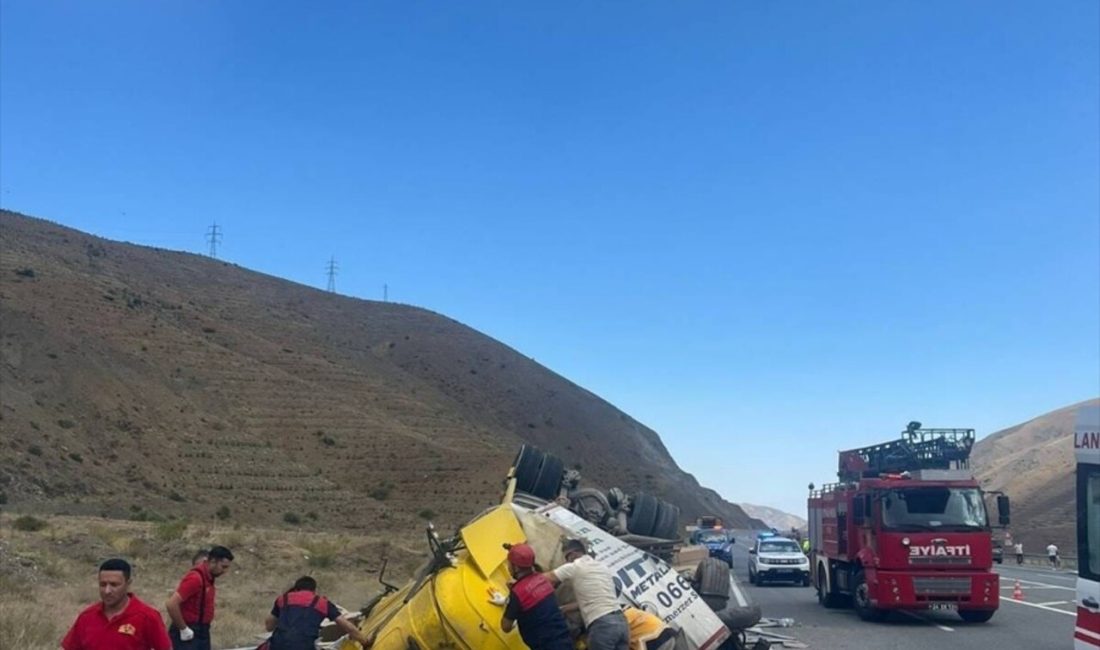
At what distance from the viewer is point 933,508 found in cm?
2072

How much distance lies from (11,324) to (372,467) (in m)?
22.4

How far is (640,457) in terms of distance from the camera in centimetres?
11269

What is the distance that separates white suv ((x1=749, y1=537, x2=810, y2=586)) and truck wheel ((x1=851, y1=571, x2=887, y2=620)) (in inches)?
522

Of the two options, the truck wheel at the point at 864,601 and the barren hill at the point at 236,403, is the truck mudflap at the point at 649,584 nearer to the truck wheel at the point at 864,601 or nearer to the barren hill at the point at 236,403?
the truck wheel at the point at 864,601

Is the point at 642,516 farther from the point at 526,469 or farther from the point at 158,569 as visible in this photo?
the point at 158,569

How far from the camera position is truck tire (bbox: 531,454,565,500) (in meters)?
14.1

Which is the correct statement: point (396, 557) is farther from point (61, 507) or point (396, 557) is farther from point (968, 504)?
point (968, 504)

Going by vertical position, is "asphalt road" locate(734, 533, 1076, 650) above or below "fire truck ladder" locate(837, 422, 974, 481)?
below

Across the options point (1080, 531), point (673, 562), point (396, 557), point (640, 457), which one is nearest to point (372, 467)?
point (396, 557)

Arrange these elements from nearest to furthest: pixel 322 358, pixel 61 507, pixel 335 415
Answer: pixel 61 507 → pixel 335 415 → pixel 322 358

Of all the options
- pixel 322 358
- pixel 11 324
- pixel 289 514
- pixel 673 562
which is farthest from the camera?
pixel 322 358

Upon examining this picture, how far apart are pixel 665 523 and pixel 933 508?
815cm

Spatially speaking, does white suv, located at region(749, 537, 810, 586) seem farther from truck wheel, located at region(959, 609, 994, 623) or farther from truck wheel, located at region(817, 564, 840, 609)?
truck wheel, located at region(959, 609, 994, 623)

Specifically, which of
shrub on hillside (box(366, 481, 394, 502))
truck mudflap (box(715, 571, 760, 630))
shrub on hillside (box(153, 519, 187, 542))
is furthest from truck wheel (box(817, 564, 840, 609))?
shrub on hillside (box(366, 481, 394, 502))
